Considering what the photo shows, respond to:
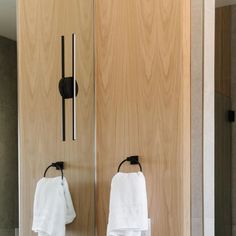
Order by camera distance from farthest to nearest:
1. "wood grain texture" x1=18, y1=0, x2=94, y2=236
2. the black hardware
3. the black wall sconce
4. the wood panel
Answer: the black hardware
the wood panel
the black wall sconce
"wood grain texture" x1=18, y1=0, x2=94, y2=236

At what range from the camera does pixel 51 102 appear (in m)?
1.48

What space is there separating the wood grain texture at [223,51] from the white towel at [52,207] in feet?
2.78

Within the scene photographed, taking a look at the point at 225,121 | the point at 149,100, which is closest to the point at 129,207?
the point at 149,100

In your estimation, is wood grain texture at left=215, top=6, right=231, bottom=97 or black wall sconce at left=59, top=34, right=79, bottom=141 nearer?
black wall sconce at left=59, top=34, right=79, bottom=141

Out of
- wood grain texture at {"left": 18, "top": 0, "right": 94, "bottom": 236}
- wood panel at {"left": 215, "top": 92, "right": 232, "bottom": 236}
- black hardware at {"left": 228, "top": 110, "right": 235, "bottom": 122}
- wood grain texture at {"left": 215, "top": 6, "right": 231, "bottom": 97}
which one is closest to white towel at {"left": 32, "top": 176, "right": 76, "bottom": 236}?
wood grain texture at {"left": 18, "top": 0, "right": 94, "bottom": 236}

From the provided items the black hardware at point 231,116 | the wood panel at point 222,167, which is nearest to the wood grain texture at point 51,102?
the wood panel at point 222,167

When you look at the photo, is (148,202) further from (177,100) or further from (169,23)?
(169,23)

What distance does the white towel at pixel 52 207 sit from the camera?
138 centimetres

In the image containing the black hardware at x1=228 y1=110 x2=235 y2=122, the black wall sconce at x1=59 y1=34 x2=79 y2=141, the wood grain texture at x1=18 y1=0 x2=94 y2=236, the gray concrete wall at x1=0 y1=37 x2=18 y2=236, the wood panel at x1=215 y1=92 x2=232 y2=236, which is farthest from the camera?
the black hardware at x1=228 y1=110 x2=235 y2=122

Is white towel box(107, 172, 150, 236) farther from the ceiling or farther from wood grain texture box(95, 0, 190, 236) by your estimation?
the ceiling

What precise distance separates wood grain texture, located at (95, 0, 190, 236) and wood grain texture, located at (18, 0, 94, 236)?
0.17ft

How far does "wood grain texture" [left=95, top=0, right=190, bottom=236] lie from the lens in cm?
139

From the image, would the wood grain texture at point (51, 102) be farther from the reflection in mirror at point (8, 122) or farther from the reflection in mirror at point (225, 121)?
the reflection in mirror at point (225, 121)

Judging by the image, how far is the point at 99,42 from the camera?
62.0 inches
